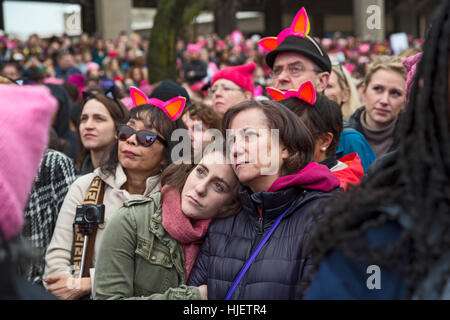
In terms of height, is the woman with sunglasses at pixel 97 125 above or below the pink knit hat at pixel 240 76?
below

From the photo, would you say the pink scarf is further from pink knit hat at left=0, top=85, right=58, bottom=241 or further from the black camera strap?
pink knit hat at left=0, top=85, right=58, bottom=241

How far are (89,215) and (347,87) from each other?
9.17 ft

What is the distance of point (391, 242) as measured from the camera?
1316 mm

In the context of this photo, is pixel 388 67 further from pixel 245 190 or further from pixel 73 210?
pixel 73 210

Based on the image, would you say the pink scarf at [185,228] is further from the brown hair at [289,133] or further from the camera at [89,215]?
the camera at [89,215]

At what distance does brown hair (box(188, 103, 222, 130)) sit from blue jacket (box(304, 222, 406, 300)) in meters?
2.57

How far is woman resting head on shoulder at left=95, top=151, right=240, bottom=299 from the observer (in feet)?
8.60

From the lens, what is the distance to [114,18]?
2216 cm

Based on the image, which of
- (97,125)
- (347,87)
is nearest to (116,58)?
(347,87)

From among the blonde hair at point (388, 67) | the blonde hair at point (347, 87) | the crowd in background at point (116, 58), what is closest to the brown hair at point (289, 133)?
the blonde hair at point (388, 67)

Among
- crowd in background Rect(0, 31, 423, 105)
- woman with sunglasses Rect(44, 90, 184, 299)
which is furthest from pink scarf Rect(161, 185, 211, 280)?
crowd in background Rect(0, 31, 423, 105)

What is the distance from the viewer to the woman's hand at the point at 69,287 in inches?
115
